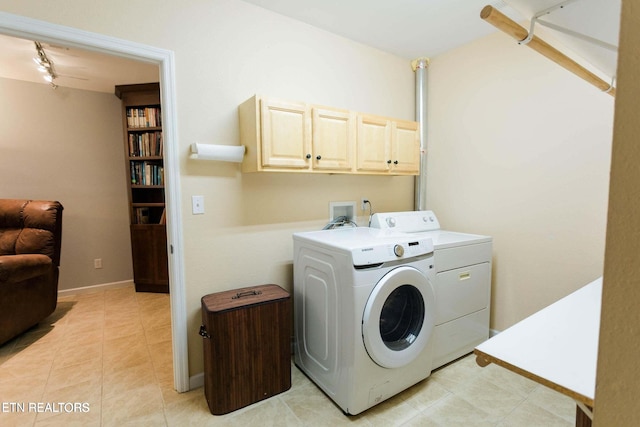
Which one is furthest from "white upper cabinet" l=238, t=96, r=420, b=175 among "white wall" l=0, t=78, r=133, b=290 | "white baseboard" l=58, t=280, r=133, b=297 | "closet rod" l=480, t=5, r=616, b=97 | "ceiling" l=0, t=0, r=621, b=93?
"white baseboard" l=58, t=280, r=133, b=297

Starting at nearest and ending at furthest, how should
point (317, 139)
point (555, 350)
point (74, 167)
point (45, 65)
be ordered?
point (555, 350) < point (317, 139) < point (45, 65) < point (74, 167)

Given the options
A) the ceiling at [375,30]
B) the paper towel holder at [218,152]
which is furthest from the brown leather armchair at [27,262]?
the paper towel holder at [218,152]

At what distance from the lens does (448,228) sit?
Answer: 2.85 metres

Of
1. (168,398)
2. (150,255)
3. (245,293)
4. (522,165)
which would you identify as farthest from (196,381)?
(522,165)

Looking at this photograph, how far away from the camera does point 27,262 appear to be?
96.1 inches

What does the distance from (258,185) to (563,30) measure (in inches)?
69.4

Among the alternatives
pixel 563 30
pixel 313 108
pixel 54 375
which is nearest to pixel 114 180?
pixel 54 375

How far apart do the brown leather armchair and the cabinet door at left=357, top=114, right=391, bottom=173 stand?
2834mm

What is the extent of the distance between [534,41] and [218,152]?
5.36 ft

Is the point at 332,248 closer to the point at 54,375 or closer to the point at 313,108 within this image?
the point at 313,108

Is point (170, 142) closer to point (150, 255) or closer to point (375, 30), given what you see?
point (375, 30)

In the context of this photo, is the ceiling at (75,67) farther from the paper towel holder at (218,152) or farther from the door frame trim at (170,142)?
the paper towel holder at (218,152)

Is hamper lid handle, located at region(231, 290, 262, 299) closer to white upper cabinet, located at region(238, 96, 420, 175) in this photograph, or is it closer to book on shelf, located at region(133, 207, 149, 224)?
white upper cabinet, located at region(238, 96, 420, 175)

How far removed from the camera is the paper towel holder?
182 centimetres
